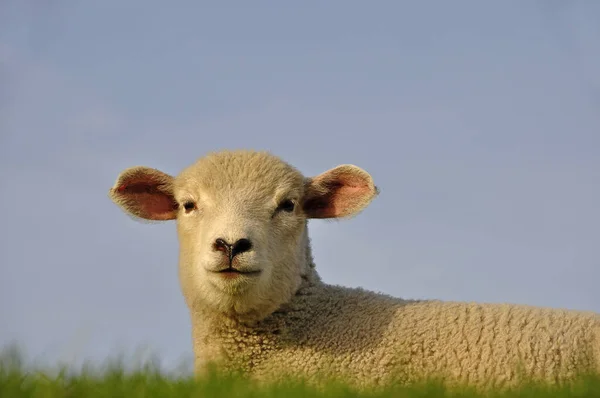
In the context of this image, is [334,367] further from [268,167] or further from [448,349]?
[268,167]

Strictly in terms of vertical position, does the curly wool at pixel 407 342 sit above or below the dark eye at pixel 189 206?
below

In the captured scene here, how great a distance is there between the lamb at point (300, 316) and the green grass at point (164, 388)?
1136mm

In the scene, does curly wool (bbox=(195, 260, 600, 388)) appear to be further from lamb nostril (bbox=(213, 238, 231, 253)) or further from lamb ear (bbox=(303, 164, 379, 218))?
lamb nostril (bbox=(213, 238, 231, 253))

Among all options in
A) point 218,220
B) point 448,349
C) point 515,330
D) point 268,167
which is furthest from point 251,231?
point 515,330

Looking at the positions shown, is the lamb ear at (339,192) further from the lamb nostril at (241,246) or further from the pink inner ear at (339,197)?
the lamb nostril at (241,246)

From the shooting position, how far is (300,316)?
26.9ft

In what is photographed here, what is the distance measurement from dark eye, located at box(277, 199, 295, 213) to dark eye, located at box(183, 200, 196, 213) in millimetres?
877

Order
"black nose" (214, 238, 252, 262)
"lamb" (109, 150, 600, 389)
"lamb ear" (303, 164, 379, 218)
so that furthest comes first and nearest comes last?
"lamb ear" (303, 164, 379, 218)
"lamb" (109, 150, 600, 389)
"black nose" (214, 238, 252, 262)

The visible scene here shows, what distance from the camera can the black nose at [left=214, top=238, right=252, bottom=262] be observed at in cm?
723

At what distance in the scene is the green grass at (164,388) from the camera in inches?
222

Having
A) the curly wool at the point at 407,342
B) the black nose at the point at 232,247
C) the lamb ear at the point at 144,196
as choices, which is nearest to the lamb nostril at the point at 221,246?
the black nose at the point at 232,247

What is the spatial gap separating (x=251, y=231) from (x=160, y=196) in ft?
6.20

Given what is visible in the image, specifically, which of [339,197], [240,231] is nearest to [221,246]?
[240,231]

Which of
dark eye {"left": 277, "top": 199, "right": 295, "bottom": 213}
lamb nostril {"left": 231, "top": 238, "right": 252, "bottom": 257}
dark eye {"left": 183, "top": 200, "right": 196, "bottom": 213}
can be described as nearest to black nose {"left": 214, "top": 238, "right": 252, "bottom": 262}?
lamb nostril {"left": 231, "top": 238, "right": 252, "bottom": 257}
